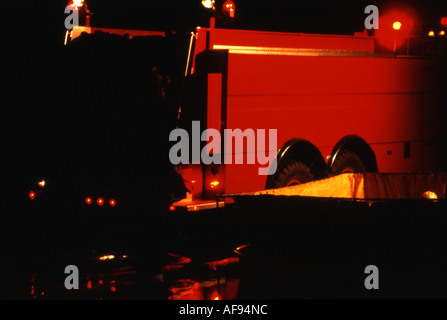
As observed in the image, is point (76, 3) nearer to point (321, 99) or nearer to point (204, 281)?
point (321, 99)

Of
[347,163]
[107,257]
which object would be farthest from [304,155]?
[107,257]

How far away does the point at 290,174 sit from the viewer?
10461 mm

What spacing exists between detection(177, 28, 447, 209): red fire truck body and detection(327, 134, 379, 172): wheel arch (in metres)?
0.01

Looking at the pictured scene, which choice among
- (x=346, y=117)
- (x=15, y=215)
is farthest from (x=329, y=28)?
(x=15, y=215)

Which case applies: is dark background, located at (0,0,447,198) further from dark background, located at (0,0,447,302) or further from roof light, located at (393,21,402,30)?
roof light, located at (393,21,402,30)

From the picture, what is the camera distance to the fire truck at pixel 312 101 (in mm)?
9680

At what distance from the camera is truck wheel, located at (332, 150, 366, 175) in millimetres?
11242

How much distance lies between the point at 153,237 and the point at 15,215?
1.51 meters

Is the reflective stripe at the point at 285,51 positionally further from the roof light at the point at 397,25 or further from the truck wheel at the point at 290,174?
the roof light at the point at 397,25

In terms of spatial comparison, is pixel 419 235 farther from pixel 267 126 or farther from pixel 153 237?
pixel 267 126

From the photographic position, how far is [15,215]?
26.1 ft

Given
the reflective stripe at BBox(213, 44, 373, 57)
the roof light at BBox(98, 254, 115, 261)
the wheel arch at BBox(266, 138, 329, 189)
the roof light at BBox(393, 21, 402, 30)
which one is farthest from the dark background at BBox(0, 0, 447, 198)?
the wheel arch at BBox(266, 138, 329, 189)

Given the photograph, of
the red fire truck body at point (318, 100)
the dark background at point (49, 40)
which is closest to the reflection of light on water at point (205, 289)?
the red fire truck body at point (318, 100)

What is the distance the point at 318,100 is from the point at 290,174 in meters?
1.17
